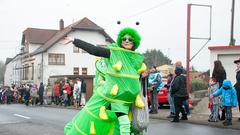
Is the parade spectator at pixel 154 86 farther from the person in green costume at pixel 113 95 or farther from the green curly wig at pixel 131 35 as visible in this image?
the person in green costume at pixel 113 95

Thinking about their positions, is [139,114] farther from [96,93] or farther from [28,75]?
[28,75]

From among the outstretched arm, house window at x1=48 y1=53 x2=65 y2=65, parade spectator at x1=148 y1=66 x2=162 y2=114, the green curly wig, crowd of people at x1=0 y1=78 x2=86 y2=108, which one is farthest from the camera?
house window at x1=48 y1=53 x2=65 y2=65

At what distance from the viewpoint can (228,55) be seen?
19.6m

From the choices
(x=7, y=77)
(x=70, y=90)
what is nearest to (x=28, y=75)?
(x=7, y=77)

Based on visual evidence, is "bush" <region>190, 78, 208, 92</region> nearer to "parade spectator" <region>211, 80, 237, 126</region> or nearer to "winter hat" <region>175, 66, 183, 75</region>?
"winter hat" <region>175, 66, 183, 75</region>

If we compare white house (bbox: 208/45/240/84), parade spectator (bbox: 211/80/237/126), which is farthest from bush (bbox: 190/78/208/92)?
parade spectator (bbox: 211/80/237/126)

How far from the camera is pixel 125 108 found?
5.40 meters

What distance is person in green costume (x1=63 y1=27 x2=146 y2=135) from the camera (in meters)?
5.36

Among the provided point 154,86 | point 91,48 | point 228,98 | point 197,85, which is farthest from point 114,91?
point 197,85

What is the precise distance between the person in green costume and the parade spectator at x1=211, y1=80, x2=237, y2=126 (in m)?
7.46

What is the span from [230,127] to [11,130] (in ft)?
19.4

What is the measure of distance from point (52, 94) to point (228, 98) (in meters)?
20.6

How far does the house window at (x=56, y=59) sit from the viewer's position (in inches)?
2206

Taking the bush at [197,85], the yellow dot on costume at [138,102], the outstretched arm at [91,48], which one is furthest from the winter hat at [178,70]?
the bush at [197,85]
